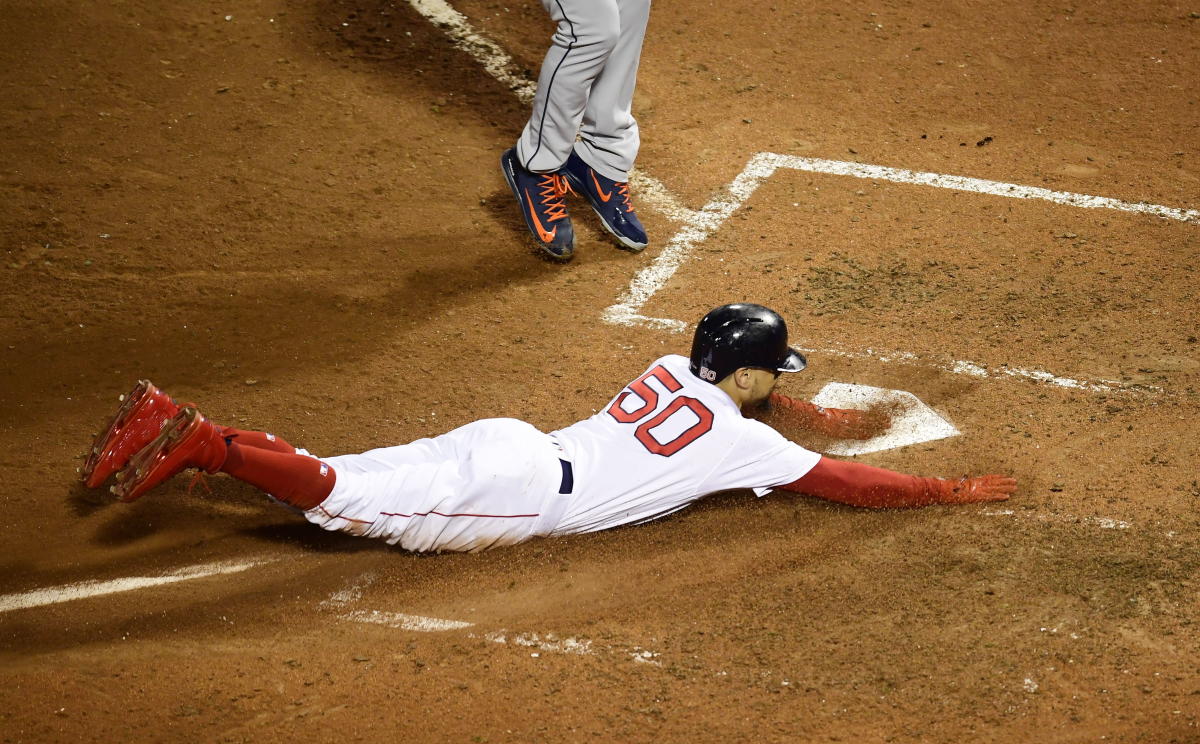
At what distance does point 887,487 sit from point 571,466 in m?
A: 1.02

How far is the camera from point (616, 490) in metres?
3.80

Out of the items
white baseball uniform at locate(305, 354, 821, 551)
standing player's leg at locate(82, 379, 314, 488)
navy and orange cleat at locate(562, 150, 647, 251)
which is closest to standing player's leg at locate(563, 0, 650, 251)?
navy and orange cleat at locate(562, 150, 647, 251)

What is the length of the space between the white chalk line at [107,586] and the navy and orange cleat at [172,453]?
0.35 metres

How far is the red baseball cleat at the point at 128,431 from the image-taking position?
3.66 meters

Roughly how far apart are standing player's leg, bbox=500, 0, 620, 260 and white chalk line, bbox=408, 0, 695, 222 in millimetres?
563

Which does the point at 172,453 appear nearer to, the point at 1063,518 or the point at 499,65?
the point at 1063,518

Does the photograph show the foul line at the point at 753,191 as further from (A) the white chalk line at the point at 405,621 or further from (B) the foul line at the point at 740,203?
(A) the white chalk line at the point at 405,621

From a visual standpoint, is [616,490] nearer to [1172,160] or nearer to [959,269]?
[959,269]

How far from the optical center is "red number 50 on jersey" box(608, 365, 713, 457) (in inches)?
149

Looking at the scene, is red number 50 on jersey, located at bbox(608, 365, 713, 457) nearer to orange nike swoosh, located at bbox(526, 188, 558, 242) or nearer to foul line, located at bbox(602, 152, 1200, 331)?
foul line, located at bbox(602, 152, 1200, 331)

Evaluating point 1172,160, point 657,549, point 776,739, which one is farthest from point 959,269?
point 776,739

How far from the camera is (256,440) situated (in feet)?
12.4

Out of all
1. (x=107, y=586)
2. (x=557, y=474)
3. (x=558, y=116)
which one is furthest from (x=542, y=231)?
(x=107, y=586)

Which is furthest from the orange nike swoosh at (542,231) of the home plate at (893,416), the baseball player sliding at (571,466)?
the baseball player sliding at (571,466)
